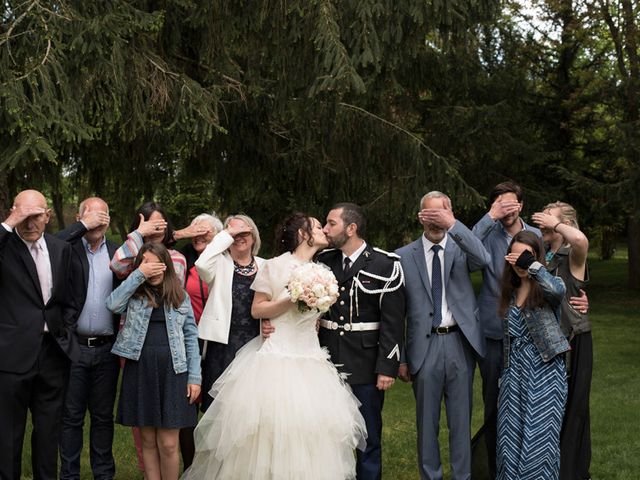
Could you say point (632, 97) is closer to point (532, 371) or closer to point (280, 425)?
point (532, 371)

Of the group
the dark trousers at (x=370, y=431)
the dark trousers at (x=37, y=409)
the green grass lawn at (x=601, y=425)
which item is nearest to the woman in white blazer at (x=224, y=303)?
the dark trousers at (x=370, y=431)

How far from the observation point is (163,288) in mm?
5758

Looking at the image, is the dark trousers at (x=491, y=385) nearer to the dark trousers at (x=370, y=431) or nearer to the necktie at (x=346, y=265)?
the dark trousers at (x=370, y=431)

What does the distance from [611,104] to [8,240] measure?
1819 centimetres

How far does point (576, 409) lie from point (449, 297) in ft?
4.03

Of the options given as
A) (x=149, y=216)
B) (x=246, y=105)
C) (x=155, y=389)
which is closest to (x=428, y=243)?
(x=149, y=216)

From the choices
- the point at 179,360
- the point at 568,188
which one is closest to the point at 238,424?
the point at 179,360

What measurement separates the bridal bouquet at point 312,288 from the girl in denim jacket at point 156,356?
877 mm

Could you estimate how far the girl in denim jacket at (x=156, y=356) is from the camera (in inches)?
225

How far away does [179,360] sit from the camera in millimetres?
5758

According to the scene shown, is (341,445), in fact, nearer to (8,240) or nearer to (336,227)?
(336,227)

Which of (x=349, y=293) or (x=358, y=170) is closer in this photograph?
(x=349, y=293)

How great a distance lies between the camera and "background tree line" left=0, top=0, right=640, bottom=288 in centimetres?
775

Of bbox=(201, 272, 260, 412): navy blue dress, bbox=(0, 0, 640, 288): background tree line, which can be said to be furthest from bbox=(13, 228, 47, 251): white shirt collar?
bbox=(201, 272, 260, 412): navy blue dress
